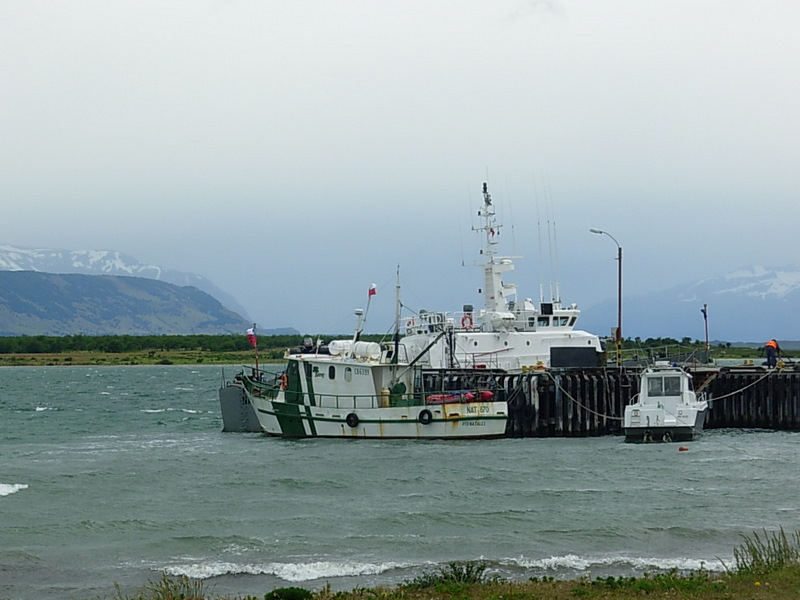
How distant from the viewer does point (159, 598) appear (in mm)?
18906

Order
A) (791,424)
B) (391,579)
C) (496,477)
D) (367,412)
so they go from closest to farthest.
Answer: (391,579), (496,477), (367,412), (791,424)

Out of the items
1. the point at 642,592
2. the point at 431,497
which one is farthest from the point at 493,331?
the point at 642,592

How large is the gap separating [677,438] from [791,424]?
8.90 meters

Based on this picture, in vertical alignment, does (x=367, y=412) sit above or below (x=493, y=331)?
below

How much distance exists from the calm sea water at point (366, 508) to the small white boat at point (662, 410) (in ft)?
3.14

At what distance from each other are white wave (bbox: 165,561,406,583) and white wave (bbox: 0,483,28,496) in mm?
12769

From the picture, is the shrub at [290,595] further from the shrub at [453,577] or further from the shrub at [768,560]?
the shrub at [768,560]

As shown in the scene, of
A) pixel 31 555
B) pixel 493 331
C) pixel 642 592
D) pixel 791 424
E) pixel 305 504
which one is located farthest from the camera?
pixel 493 331

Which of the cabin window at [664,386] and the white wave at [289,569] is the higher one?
the cabin window at [664,386]

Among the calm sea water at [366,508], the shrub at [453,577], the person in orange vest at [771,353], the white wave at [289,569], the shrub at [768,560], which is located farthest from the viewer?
the person in orange vest at [771,353]

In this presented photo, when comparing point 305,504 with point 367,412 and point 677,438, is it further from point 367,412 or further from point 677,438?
point 677,438

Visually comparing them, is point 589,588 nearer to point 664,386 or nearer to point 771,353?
point 664,386

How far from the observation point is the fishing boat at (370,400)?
45500 mm

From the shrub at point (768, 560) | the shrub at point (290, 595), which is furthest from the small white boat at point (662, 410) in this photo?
the shrub at point (290, 595)
